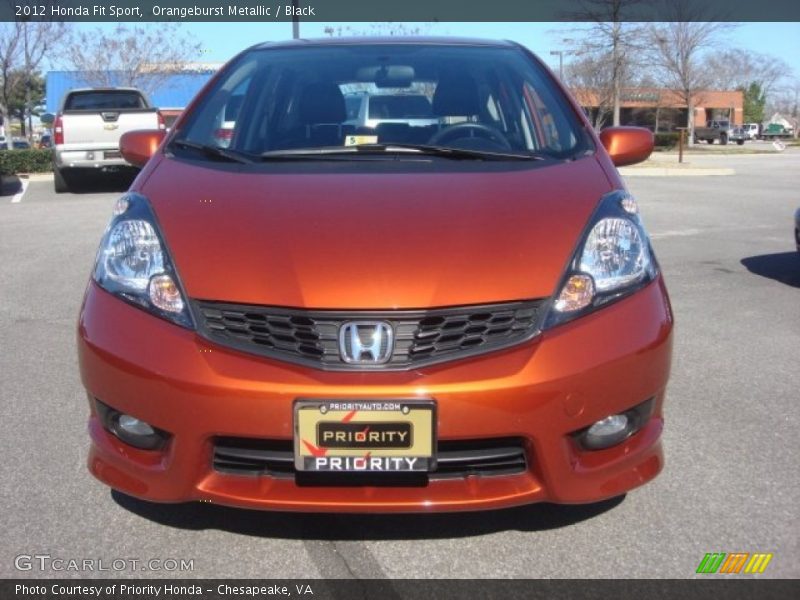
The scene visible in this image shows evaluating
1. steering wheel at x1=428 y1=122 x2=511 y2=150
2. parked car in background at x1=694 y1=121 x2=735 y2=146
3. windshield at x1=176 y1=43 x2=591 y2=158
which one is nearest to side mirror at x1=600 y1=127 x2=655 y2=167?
windshield at x1=176 y1=43 x2=591 y2=158

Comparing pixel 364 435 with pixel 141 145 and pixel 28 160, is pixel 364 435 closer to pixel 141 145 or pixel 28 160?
pixel 141 145

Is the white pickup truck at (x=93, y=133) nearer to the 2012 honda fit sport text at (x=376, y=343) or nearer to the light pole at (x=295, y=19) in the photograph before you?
the light pole at (x=295, y=19)

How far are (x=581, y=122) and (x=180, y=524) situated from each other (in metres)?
2.10

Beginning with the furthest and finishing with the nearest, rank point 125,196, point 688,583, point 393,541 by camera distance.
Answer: point 125,196 → point 393,541 → point 688,583

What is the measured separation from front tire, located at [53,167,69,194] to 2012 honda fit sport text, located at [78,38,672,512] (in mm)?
13103

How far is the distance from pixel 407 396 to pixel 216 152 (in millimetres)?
1428

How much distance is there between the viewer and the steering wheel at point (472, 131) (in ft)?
11.0

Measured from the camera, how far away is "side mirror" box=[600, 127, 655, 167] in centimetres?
353

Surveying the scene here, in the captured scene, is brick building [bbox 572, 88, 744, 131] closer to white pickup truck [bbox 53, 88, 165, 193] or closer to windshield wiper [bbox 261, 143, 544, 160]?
white pickup truck [bbox 53, 88, 165, 193]

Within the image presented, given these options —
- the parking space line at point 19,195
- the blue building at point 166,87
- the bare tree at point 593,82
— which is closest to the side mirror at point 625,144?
the parking space line at point 19,195

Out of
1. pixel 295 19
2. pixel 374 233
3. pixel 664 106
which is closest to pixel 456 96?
pixel 374 233

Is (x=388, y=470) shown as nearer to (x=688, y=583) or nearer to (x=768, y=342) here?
(x=688, y=583)

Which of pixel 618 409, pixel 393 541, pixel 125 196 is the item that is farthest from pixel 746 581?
pixel 125 196

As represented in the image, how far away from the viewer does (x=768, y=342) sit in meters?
5.14
